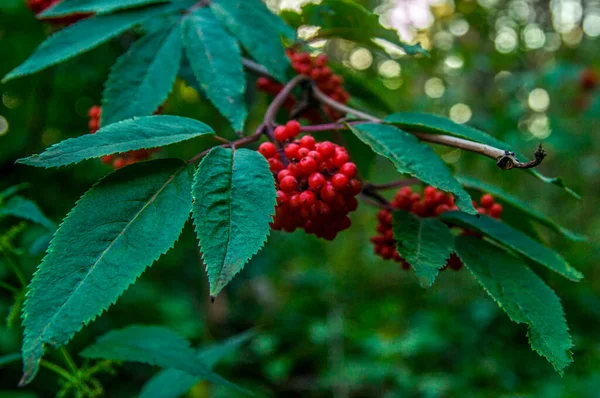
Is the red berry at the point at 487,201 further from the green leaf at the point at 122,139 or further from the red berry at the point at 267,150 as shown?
the green leaf at the point at 122,139

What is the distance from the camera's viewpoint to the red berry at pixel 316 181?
88cm

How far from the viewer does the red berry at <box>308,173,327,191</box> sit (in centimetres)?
88

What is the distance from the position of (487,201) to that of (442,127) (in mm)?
285

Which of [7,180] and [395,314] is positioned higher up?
[7,180]

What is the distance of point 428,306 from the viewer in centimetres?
548

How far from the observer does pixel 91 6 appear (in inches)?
47.9

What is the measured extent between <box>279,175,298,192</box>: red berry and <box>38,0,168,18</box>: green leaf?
2.16 ft

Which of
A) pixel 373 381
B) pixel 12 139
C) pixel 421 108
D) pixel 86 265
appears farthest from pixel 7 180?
pixel 373 381

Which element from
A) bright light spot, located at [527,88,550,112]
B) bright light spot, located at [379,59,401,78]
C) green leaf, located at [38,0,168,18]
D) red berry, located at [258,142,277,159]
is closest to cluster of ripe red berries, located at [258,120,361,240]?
red berry, located at [258,142,277,159]

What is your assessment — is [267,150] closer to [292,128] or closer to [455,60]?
[292,128]

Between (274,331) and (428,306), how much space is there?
1.82m

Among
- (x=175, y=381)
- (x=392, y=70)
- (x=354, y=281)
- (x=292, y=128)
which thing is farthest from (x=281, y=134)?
(x=354, y=281)

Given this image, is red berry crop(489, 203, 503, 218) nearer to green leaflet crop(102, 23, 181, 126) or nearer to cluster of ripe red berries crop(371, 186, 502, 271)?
cluster of ripe red berries crop(371, 186, 502, 271)

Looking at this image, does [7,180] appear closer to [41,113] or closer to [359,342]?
[41,113]
